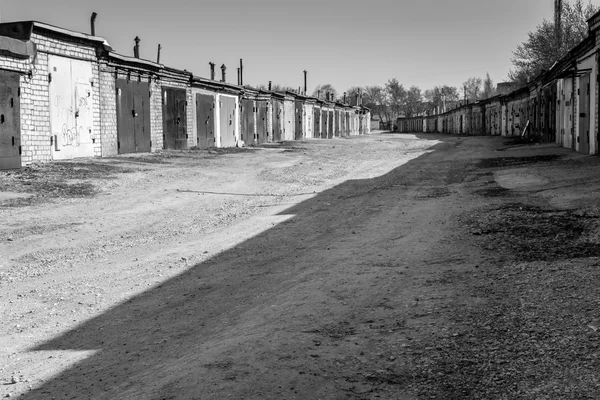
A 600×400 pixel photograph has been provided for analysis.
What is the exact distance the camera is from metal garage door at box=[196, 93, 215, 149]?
28.4 meters

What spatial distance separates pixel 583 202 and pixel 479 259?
13.1 feet

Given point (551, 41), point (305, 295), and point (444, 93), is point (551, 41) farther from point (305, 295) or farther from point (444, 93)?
point (444, 93)

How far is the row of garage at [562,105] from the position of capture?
61.9 ft

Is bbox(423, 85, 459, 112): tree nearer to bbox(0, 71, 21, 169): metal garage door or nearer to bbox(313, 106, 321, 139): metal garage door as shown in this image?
bbox(313, 106, 321, 139): metal garage door

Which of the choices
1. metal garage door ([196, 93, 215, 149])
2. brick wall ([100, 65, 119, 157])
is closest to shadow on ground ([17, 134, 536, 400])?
brick wall ([100, 65, 119, 157])

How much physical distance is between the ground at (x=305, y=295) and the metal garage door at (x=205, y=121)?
16228mm

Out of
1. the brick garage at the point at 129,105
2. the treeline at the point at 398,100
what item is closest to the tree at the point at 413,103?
the treeline at the point at 398,100

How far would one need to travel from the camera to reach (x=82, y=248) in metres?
8.32

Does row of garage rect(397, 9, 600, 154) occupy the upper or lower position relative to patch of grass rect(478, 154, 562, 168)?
upper

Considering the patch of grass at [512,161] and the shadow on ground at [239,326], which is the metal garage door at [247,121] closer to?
the patch of grass at [512,161]

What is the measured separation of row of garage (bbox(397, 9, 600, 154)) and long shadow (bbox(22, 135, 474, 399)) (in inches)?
528

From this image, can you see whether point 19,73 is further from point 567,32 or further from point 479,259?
point 567,32

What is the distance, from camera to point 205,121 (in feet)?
95.0

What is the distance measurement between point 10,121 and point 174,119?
11.0m
